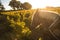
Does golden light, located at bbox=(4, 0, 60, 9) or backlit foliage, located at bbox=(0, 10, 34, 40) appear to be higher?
golden light, located at bbox=(4, 0, 60, 9)

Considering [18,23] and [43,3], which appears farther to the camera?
[43,3]

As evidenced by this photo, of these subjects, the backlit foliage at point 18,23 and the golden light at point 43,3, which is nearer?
the backlit foliage at point 18,23

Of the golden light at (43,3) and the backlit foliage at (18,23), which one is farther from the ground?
the golden light at (43,3)

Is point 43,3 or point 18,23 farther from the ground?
point 43,3

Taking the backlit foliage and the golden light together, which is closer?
the backlit foliage

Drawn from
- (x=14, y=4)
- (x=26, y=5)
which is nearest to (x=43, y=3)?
(x=26, y=5)

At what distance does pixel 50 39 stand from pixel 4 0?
0.97 meters

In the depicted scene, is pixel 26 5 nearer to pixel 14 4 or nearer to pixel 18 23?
pixel 14 4

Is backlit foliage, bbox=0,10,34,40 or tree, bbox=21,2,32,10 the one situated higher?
tree, bbox=21,2,32,10

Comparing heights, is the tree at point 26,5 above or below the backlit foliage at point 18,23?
above

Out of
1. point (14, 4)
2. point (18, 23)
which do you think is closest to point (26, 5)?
point (14, 4)

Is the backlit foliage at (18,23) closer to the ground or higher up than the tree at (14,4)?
closer to the ground

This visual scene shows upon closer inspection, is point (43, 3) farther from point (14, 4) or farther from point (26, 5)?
point (14, 4)

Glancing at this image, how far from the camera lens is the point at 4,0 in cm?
237
